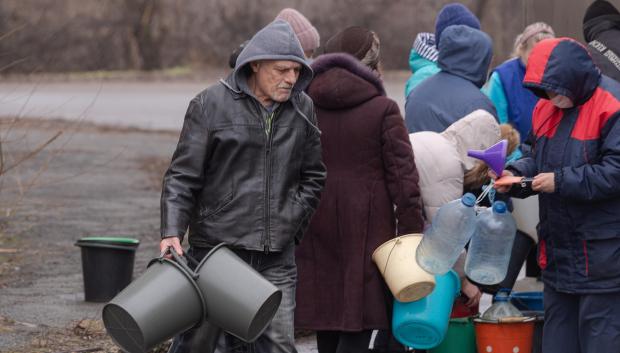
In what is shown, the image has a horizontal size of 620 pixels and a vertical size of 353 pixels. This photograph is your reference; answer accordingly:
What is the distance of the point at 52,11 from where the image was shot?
32.0 metres

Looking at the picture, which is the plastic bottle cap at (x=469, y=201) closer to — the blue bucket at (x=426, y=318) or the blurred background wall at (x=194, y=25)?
the blue bucket at (x=426, y=318)

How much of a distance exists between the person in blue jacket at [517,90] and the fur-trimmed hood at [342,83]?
Result: 2.13 m

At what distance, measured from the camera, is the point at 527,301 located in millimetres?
6984

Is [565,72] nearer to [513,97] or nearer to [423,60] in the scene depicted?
[513,97]

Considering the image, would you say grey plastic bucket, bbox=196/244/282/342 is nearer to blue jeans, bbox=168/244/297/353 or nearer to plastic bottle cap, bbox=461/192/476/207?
blue jeans, bbox=168/244/297/353

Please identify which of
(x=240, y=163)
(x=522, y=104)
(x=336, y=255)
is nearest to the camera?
(x=240, y=163)

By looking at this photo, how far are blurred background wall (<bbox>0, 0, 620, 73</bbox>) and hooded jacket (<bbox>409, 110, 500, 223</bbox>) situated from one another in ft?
72.5

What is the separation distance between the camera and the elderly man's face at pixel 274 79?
17.7ft

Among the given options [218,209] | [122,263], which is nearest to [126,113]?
[122,263]

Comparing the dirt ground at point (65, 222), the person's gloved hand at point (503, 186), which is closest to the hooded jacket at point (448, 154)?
the person's gloved hand at point (503, 186)

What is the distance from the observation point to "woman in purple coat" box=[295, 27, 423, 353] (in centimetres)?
614

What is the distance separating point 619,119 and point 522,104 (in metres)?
2.77

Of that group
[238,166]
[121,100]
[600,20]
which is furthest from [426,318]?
[121,100]

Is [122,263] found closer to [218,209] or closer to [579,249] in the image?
[218,209]
